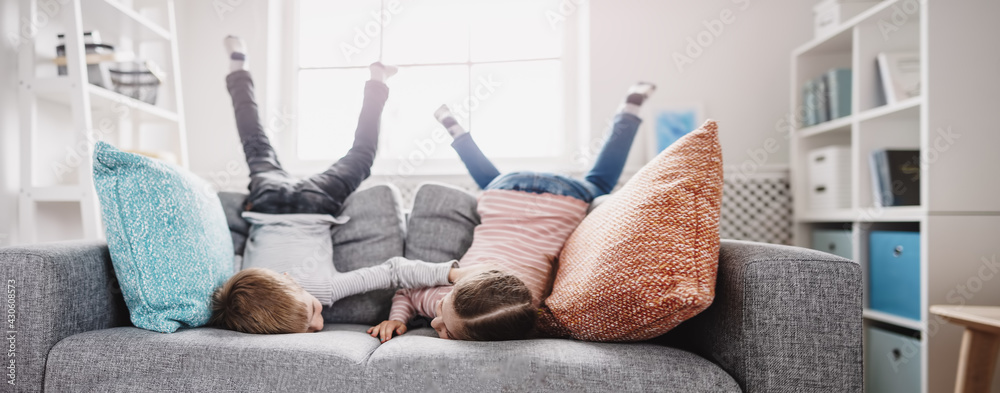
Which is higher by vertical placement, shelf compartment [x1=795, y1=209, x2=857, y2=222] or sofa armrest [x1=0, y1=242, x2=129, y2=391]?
shelf compartment [x1=795, y1=209, x2=857, y2=222]

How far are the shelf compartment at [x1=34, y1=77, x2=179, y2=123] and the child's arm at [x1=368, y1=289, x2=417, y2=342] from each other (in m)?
1.29

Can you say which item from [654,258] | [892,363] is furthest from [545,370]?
[892,363]

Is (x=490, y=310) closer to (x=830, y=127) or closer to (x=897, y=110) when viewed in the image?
(x=897, y=110)

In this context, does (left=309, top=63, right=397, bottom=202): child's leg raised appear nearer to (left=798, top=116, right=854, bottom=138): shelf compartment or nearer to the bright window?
the bright window

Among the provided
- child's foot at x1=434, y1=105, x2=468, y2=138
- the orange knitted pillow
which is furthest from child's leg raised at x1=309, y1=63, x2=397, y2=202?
the orange knitted pillow

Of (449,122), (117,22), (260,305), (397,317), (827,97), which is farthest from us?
(827,97)

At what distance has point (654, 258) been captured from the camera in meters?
0.97

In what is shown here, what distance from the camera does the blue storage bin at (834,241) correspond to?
2031 millimetres

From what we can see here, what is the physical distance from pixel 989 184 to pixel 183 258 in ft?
7.07

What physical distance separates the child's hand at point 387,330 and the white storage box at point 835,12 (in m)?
1.99

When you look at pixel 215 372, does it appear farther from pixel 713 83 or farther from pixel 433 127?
pixel 713 83

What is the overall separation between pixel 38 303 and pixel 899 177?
7.83 feet

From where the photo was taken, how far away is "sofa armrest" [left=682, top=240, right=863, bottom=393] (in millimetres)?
924

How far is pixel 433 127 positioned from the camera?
2688 mm
